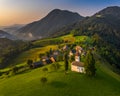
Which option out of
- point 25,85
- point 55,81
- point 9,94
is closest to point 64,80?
point 55,81

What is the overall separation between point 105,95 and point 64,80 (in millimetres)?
21128

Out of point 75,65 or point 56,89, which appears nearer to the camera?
point 56,89

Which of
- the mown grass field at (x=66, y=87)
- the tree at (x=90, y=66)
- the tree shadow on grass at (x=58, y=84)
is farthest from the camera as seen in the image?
the tree at (x=90, y=66)

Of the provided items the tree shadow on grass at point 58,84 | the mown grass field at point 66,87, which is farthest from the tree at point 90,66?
the tree shadow on grass at point 58,84

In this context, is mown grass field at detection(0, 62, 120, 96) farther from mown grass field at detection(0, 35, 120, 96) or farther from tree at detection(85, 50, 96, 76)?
tree at detection(85, 50, 96, 76)

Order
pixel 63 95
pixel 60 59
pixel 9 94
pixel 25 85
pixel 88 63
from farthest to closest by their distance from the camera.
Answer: pixel 60 59, pixel 88 63, pixel 25 85, pixel 9 94, pixel 63 95

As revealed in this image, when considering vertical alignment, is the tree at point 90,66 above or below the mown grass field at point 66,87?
above

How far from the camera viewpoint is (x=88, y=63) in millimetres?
102188

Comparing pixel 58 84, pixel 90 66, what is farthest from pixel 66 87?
pixel 90 66

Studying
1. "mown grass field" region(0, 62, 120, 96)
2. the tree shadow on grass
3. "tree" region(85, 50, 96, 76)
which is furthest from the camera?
"tree" region(85, 50, 96, 76)

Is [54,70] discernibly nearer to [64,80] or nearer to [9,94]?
[64,80]

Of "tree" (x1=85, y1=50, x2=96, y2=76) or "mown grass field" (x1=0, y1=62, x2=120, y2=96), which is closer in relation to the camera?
"mown grass field" (x1=0, y1=62, x2=120, y2=96)

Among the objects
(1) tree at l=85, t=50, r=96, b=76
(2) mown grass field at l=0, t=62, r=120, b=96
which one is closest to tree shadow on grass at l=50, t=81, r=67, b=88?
(2) mown grass field at l=0, t=62, r=120, b=96

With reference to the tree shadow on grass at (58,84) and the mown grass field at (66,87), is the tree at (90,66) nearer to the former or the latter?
the mown grass field at (66,87)
